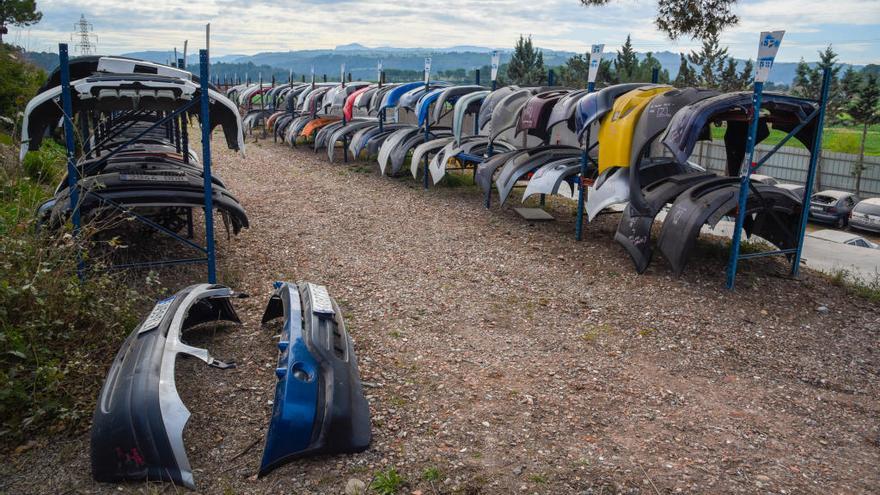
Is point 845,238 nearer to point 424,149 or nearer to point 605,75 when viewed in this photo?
point 424,149

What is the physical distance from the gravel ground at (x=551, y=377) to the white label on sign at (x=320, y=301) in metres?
0.70

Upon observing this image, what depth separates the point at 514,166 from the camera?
11.6 metres

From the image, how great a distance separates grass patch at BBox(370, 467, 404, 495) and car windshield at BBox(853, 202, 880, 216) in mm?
22382

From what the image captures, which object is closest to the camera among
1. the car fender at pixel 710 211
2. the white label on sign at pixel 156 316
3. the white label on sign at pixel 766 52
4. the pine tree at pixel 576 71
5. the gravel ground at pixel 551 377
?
the gravel ground at pixel 551 377

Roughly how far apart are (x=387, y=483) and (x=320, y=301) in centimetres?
194

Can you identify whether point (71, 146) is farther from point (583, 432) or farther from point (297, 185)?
point (297, 185)

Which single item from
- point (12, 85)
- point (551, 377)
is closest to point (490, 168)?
point (551, 377)

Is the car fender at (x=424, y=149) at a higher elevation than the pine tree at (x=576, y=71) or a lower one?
lower

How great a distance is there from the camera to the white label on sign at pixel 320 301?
532cm

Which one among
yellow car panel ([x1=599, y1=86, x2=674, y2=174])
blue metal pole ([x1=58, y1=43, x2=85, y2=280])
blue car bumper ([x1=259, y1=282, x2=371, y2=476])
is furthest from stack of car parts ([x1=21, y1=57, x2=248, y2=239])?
yellow car panel ([x1=599, y1=86, x2=674, y2=174])

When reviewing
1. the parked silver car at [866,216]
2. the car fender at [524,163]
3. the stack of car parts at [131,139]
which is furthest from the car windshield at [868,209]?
the stack of car parts at [131,139]

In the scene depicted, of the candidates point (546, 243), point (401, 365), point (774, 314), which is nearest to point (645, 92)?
point (546, 243)

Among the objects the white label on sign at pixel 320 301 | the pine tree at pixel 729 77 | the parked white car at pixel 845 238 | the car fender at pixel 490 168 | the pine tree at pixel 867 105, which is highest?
the pine tree at pixel 729 77

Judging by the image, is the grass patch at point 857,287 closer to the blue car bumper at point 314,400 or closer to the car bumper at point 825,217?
the blue car bumper at point 314,400
